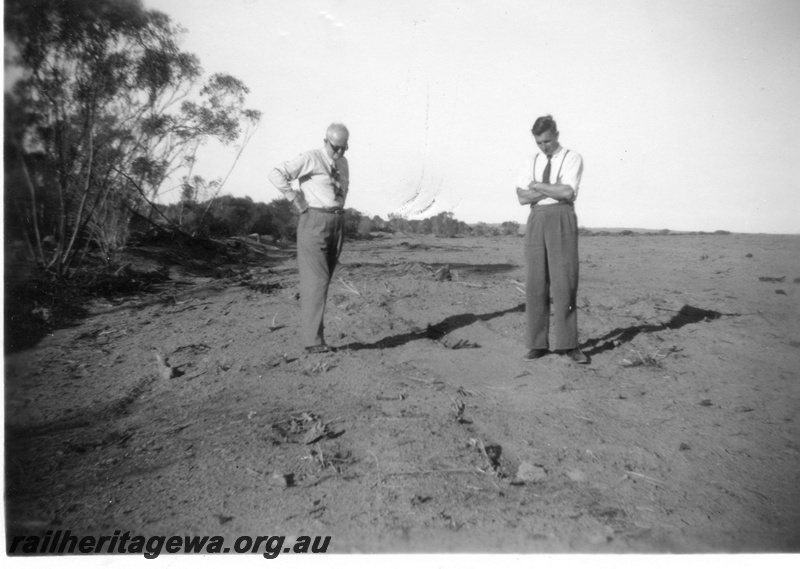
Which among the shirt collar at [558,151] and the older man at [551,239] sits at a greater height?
the shirt collar at [558,151]

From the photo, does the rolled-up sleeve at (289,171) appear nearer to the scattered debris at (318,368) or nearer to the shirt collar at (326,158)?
the shirt collar at (326,158)

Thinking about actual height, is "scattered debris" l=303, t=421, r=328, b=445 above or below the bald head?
below

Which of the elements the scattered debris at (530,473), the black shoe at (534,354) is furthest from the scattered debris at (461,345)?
the scattered debris at (530,473)

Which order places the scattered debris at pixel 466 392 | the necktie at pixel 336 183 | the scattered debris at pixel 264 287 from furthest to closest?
the scattered debris at pixel 264 287
the necktie at pixel 336 183
the scattered debris at pixel 466 392

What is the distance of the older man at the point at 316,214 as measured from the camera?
12.8ft

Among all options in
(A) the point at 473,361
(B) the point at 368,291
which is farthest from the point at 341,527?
(B) the point at 368,291

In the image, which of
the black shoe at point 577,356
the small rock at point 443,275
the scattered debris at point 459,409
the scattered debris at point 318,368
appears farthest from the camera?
the small rock at point 443,275

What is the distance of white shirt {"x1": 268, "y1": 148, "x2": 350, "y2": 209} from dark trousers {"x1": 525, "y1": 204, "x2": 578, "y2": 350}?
4.72 feet

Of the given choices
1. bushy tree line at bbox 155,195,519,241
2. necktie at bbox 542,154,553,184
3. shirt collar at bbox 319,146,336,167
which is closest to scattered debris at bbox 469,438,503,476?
necktie at bbox 542,154,553,184

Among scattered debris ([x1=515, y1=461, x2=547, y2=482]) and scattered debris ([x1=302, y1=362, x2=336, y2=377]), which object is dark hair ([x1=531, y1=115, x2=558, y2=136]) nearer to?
scattered debris ([x1=302, y1=362, x2=336, y2=377])

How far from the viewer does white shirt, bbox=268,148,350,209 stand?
3875 mm

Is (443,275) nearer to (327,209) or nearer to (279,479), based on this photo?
(327,209)

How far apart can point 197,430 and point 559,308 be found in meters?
2.41

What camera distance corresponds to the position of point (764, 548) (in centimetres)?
195
